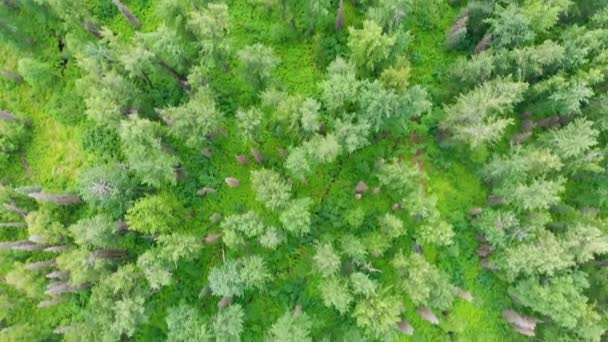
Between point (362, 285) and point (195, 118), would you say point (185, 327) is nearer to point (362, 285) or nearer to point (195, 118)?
point (362, 285)

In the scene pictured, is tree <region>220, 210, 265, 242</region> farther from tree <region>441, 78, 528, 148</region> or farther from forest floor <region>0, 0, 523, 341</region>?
tree <region>441, 78, 528, 148</region>

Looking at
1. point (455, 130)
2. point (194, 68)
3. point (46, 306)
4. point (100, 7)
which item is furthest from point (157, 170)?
point (455, 130)

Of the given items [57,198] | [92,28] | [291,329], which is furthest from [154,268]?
[92,28]

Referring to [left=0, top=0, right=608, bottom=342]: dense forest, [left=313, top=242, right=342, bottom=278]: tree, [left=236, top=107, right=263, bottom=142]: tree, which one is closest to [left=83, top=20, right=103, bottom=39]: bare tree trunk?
[left=0, top=0, right=608, bottom=342]: dense forest

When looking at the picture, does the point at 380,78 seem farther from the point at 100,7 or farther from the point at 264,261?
the point at 100,7

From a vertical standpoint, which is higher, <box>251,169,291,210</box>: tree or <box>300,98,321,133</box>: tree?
<box>300,98,321,133</box>: tree
